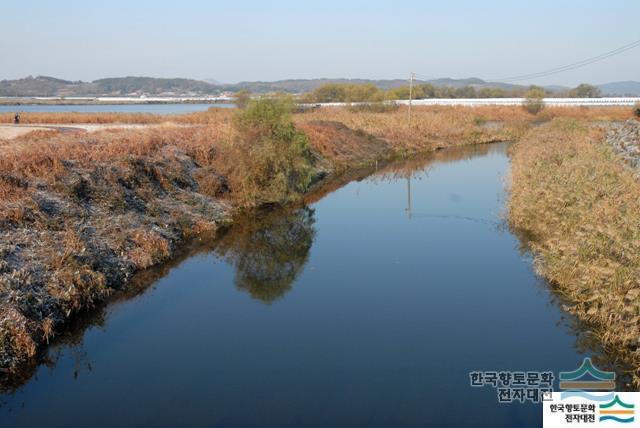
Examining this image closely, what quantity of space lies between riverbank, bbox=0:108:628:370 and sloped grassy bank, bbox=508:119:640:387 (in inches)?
404

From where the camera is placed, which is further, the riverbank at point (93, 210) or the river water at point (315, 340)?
the riverbank at point (93, 210)

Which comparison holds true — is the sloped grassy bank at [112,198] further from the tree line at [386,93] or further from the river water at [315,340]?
the tree line at [386,93]

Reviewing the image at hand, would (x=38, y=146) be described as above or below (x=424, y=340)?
above

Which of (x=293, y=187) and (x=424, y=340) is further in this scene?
(x=293, y=187)

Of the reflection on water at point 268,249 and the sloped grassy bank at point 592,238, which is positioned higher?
the sloped grassy bank at point 592,238

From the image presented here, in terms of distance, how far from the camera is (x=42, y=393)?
340 inches

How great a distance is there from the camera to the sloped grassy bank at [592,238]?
9.46 metres

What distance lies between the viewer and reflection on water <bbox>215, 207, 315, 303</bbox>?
13.9 meters

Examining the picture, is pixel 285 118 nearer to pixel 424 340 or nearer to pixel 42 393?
pixel 424 340

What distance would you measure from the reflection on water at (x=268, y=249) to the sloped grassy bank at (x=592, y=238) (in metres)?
6.62

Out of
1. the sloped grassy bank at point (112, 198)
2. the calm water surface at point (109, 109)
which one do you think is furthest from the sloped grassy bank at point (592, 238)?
the calm water surface at point (109, 109)

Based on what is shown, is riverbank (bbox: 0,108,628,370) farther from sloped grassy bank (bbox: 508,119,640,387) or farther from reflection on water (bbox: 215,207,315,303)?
sloped grassy bank (bbox: 508,119,640,387)

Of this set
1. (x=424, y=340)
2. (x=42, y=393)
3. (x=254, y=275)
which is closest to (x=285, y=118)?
(x=254, y=275)

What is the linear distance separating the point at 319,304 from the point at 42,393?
5.79 m
